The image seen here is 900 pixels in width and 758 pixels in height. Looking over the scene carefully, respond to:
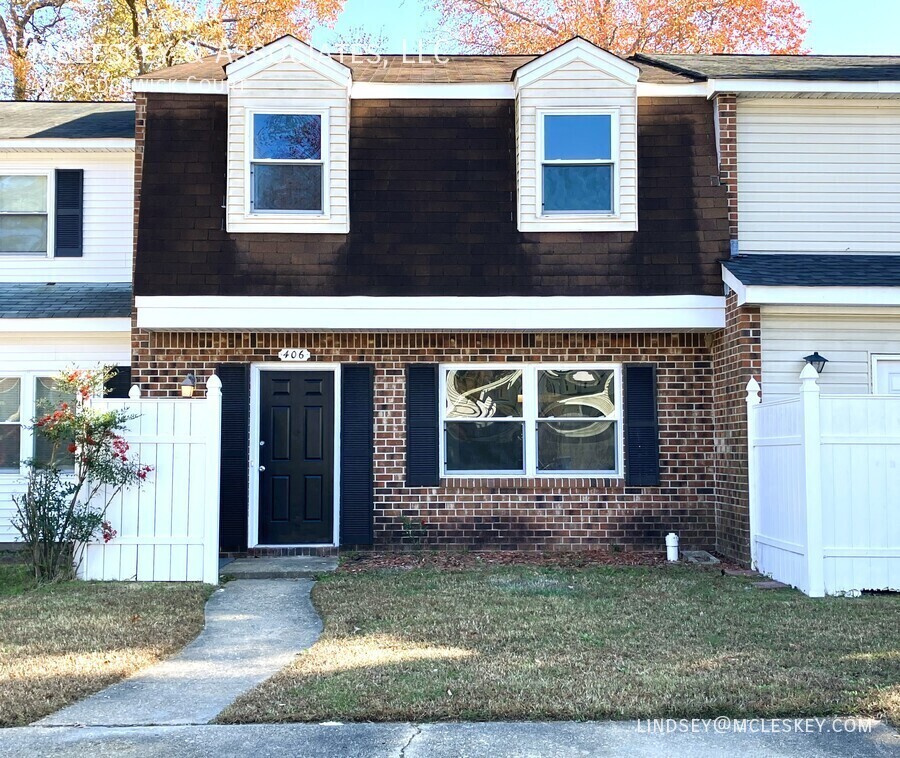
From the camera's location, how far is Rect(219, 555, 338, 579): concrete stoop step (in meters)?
9.95

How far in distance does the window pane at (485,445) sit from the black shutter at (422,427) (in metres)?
0.24

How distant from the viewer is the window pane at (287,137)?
11273 mm

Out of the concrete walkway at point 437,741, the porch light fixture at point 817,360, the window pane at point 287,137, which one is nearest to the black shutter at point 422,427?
the window pane at point 287,137

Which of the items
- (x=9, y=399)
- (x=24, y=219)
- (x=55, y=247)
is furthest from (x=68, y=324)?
(x=24, y=219)

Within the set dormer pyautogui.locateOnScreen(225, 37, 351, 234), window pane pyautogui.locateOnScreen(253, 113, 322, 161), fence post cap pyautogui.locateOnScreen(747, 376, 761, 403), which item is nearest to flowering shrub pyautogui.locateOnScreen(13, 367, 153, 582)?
dormer pyautogui.locateOnScreen(225, 37, 351, 234)

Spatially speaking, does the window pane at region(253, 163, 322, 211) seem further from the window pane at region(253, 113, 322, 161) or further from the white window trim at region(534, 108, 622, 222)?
the white window trim at region(534, 108, 622, 222)

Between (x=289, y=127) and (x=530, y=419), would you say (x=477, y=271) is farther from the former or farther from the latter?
(x=289, y=127)

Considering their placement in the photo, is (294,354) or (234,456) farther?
(294,354)

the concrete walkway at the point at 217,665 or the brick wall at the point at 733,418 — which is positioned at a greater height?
the brick wall at the point at 733,418

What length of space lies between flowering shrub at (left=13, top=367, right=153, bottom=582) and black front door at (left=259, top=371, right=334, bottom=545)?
2.18 meters

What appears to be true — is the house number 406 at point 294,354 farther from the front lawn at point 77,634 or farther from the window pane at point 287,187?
the front lawn at point 77,634

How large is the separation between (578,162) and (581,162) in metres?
0.03

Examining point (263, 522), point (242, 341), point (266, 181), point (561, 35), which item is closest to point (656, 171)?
point (266, 181)

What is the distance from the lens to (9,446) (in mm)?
12430
